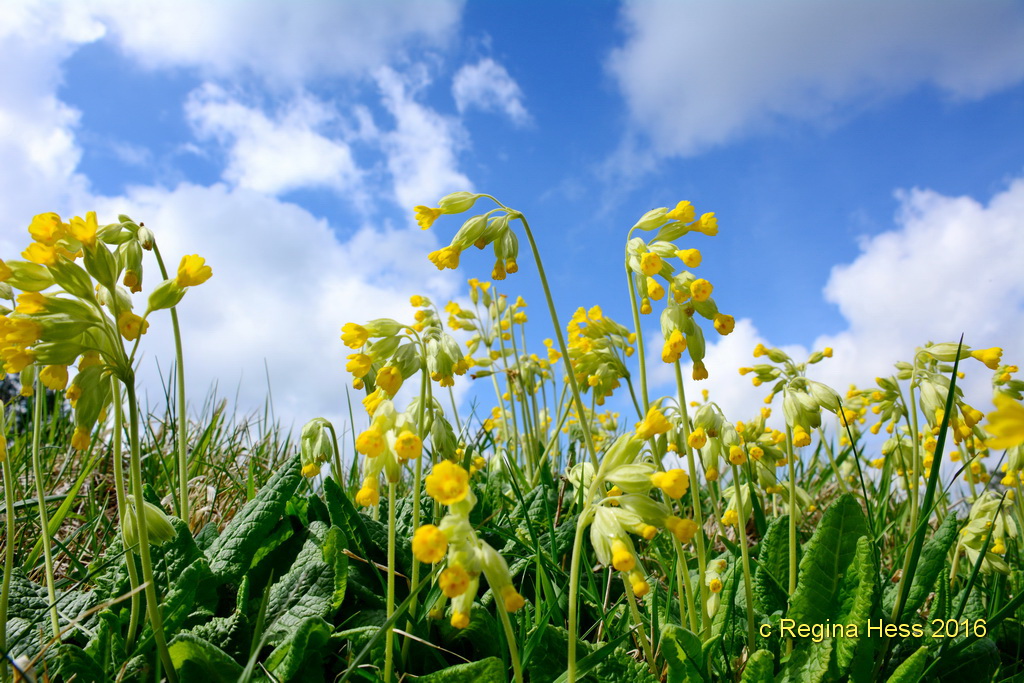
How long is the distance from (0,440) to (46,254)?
0.67m

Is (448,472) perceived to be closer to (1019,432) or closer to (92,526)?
(1019,432)

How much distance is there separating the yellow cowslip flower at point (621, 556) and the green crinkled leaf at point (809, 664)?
3.37 feet

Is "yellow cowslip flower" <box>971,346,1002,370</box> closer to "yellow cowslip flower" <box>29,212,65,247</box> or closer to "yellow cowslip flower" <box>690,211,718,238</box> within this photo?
"yellow cowslip flower" <box>690,211,718,238</box>

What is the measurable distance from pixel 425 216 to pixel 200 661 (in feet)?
5.60

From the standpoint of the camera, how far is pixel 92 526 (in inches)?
127

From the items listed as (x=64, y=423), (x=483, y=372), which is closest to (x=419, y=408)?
(x=483, y=372)

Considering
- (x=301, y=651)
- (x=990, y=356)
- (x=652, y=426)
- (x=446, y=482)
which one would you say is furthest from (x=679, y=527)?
(x=990, y=356)

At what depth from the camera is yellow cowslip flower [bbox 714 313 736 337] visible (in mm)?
2379

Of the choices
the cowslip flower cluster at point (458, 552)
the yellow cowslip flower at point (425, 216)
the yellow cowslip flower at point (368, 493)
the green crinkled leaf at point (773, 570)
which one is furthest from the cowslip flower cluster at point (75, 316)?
the green crinkled leaf at point (773, 570)

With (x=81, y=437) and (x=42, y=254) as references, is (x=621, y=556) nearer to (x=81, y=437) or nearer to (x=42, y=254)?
(x=81, y=437)

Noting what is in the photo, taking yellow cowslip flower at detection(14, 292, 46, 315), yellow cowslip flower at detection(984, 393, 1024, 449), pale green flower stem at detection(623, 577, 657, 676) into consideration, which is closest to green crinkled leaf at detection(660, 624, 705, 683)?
pale green flower stem at detection(623, 577, 657, 676)

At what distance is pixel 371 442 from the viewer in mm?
1791

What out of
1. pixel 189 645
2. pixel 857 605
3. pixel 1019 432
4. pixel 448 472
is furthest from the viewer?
pixel 857 605

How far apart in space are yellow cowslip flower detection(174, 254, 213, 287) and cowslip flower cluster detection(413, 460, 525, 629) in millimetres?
908
